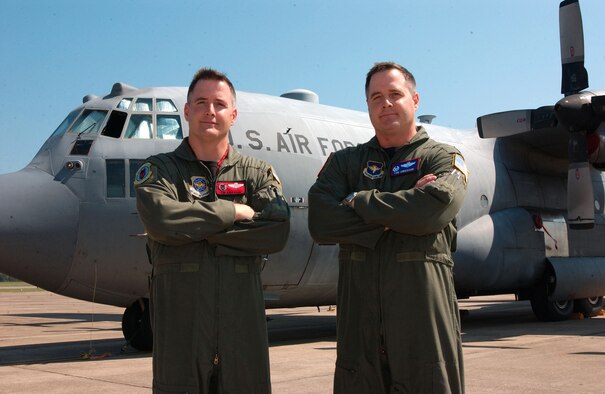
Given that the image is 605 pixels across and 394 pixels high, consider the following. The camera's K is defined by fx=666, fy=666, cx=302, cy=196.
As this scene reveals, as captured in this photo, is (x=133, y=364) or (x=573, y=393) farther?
(x=133, y=364)

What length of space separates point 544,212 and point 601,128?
9.35ft

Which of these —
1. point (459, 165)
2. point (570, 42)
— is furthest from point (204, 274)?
point (570, 42)

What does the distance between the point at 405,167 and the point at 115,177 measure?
611cm

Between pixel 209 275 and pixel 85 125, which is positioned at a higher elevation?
pixel 85 125

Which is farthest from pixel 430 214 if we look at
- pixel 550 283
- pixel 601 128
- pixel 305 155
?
pixel 550 283

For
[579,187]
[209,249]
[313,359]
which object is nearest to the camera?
[209,249]

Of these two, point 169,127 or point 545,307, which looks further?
point 545,307

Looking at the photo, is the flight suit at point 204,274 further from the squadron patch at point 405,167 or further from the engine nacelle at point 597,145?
the engine nacelle at point 597,145

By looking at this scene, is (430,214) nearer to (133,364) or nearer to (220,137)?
(220,137)

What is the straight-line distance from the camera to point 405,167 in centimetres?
387

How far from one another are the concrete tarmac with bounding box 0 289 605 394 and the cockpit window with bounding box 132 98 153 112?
140 inches

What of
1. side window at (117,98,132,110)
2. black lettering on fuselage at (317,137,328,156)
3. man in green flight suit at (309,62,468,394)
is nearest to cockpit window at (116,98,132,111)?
side window at (117,98,132,110)

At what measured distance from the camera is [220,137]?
151 inches

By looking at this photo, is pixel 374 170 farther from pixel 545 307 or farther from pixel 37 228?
pixel 545 307
